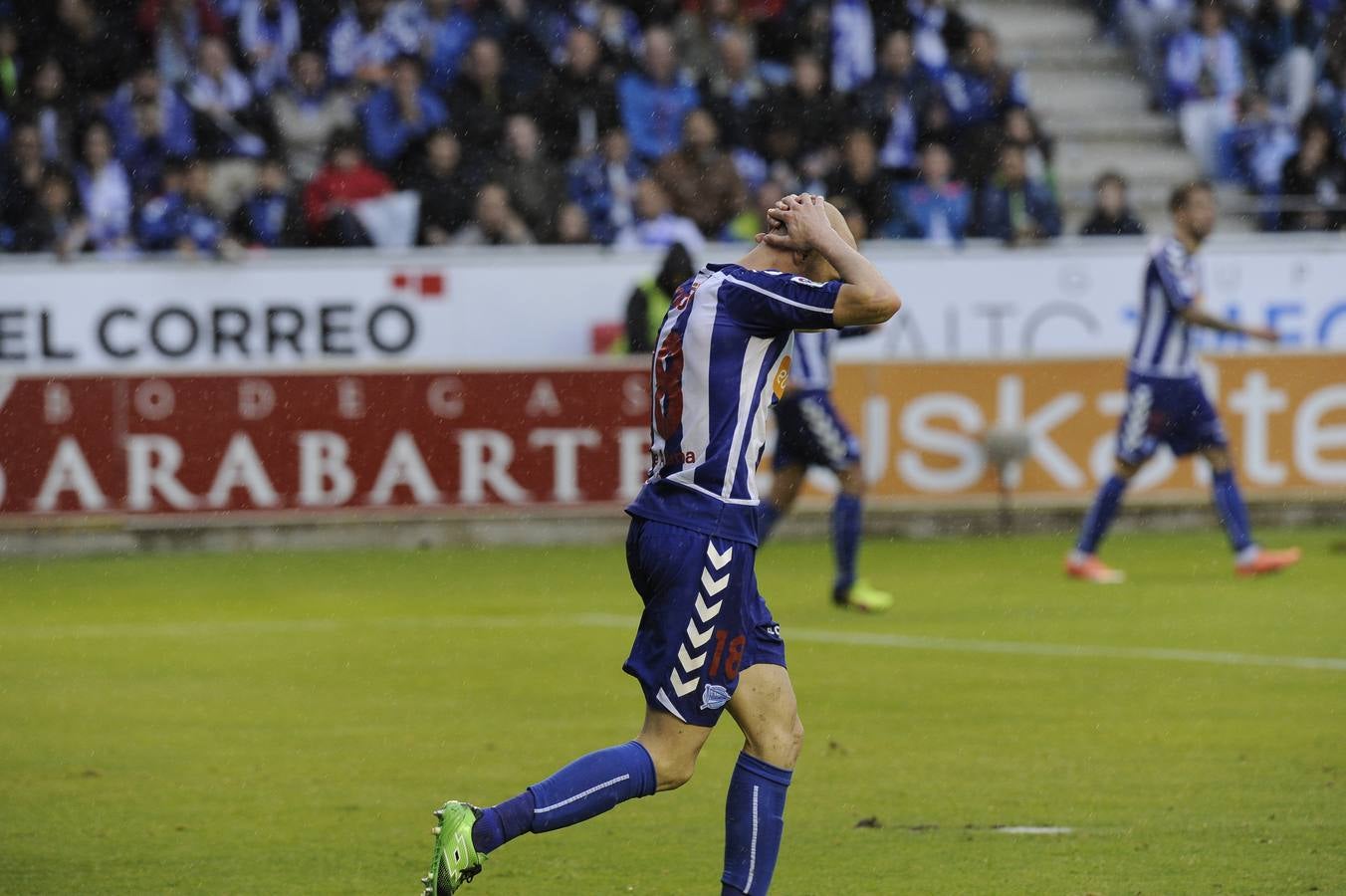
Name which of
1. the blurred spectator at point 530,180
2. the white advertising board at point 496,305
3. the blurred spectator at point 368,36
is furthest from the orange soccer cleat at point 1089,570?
the blurred spectator at point 368,36

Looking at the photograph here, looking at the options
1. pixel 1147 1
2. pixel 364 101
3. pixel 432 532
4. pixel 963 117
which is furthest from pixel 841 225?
pixel 1147 1

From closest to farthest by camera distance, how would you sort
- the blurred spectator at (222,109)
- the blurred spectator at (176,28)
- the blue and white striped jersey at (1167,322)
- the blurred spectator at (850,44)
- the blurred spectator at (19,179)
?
1. the blue and white striped jersey at (1167,322)
2. the blurred spectator at (19,179)
3. the blurred spectator at (222,109)
4. the blurred spectator at (176,28)
5. the blurred spectator at (850,44)

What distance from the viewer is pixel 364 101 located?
19.4 metres

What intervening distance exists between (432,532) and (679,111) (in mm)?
5551

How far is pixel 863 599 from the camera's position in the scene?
1295 centimetres

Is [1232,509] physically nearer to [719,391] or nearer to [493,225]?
[493,225]

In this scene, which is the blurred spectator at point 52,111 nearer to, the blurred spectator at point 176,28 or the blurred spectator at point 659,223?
the blurred spectator at point 176,28

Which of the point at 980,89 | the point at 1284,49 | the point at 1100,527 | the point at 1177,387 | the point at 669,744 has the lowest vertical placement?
the point at 1100,527

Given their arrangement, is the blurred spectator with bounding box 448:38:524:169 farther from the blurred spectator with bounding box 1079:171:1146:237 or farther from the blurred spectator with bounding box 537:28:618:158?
the blurred spectator with bounding box 1079:171:1146:237

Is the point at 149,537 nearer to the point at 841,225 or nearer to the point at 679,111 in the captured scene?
the point at 679,111

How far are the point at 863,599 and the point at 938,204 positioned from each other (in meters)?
7.27

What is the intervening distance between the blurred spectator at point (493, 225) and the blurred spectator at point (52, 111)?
3.40 metres

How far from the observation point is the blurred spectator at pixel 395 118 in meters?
19.1

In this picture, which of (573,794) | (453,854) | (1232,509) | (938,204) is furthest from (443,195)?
(453,854)
